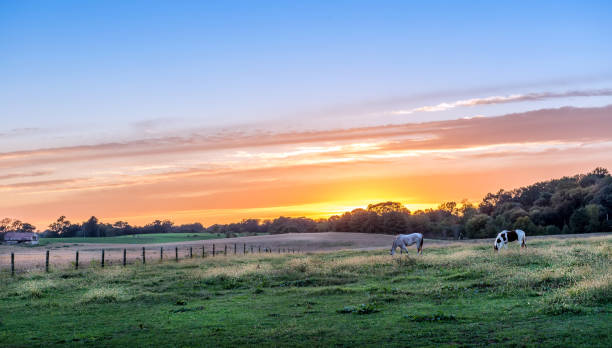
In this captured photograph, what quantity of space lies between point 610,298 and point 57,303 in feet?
54.3

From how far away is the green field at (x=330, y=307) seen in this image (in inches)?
443

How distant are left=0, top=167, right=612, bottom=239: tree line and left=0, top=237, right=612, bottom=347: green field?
68383mm

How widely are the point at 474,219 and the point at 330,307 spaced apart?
91589mm

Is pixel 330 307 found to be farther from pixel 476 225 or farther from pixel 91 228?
pixel 91 228

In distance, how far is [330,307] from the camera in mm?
15547

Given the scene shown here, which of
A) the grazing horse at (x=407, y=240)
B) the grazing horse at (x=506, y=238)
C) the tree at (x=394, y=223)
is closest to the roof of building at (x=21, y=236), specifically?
the tree at (x=394, y=223)

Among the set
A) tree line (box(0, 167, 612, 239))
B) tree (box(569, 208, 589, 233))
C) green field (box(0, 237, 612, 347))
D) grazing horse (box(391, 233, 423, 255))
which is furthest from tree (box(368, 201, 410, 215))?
green field (box(0, 237, 612, 347))

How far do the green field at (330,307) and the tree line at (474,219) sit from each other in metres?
68.4

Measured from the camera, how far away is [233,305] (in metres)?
16.7

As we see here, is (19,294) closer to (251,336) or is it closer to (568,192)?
(251,336)

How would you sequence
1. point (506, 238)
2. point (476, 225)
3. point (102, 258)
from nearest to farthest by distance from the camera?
point (102, 258) → point (506, 238) → point (476, 225)

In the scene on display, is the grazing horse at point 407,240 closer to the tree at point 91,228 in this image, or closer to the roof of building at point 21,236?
the roof of building at point 21,236

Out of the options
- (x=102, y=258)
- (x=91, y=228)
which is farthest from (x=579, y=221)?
(x=91, y=228)

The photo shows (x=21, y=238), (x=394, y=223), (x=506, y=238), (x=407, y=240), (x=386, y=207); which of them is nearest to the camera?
(x=506, y=238)
